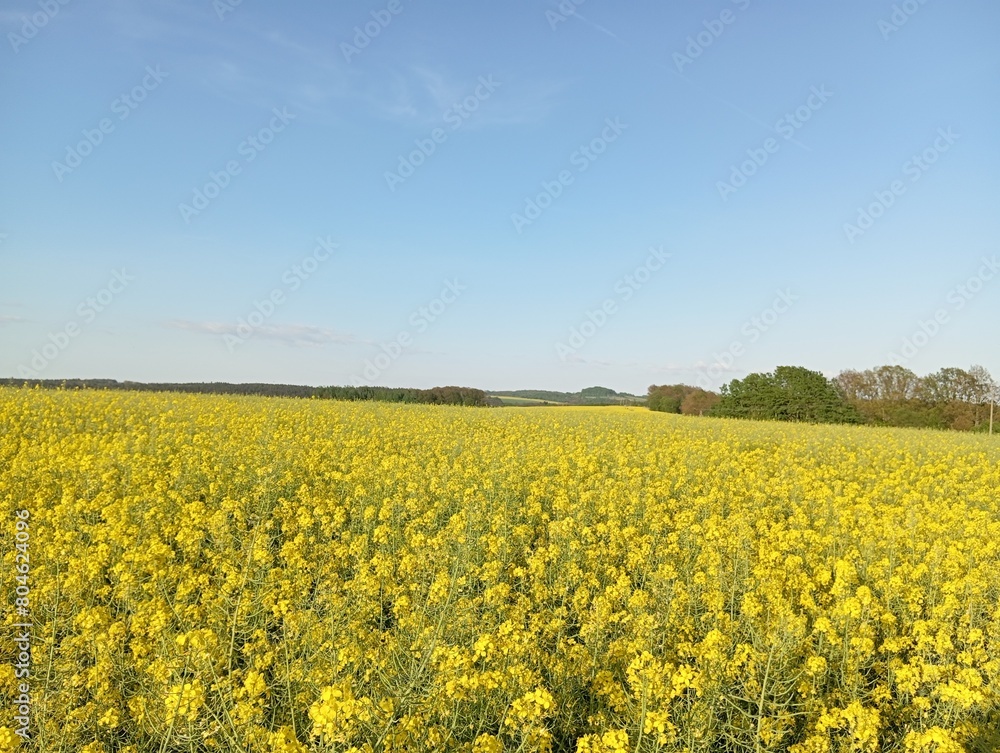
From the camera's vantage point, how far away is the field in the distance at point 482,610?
322 cm

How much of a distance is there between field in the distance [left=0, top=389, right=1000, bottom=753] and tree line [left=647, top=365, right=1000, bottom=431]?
47.3 m

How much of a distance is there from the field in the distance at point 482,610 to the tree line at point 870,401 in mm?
47301

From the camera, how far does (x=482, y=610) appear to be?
4871 millimetres

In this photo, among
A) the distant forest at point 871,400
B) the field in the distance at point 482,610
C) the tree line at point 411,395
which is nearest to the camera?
the field in the distance at point 482,610

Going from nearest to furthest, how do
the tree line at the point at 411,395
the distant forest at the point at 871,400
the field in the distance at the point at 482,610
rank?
1. the field in the distance at the point at 482,610
2. the tree line at the point at 411,395
3. the distant forest at the point at 871,400

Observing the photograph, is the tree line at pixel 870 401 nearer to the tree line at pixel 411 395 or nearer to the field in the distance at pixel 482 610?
the tree line at pixel 411 395

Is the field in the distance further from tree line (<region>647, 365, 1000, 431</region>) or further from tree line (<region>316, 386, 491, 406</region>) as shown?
tree line (<region>647, 365, 1000, 431</region>)

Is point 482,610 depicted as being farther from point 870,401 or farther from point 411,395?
point 870,401

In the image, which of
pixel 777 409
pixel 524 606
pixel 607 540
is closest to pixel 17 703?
pixel 524 606

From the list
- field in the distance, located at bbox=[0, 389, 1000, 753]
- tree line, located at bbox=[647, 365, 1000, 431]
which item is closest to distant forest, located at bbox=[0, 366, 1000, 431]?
tree line, located at bbox=[647, 365, 1000, 431]

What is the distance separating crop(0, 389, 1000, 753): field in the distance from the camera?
3.22 m

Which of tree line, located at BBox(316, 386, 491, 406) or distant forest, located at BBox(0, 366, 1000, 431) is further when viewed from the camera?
distant forest, located at BBox(0, 366, 1000, 431)

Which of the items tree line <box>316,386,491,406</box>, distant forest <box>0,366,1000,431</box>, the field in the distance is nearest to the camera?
the field in the distance

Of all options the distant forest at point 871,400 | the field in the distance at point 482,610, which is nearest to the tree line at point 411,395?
the distant forest at point 871,400
